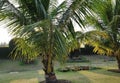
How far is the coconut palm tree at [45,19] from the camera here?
7789mm

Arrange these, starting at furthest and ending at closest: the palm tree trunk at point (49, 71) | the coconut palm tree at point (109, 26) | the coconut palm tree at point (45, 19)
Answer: the coconut palm tree at point (109, 26), the palm tree trunk at point (49, 71), the coconut palm tree at point (45, 19)

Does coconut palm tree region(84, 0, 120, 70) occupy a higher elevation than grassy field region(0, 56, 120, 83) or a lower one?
higher

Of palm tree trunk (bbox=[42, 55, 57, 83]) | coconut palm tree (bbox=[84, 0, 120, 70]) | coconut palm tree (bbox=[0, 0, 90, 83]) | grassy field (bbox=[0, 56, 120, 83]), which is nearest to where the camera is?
coconut palm tree (bbox=[0, 0, 90, 83])

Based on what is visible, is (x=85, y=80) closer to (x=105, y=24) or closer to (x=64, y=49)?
(x=64, y=49)

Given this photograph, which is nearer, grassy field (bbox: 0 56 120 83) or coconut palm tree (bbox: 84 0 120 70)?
grassy field (bbox: 0 56 120 83)

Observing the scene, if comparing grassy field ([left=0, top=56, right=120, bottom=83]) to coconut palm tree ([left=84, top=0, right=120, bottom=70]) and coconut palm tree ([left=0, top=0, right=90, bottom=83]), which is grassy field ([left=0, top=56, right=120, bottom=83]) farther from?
coconut palm tree ([left=0, top=0, right=90, bottom=83])

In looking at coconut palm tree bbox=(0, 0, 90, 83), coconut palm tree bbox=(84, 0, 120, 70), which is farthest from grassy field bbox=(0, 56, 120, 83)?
coconut palm tree bbox=(0, 0, 90, 83)

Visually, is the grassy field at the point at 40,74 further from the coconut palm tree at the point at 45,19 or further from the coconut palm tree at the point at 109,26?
the coconut palm tree at the point at 45,19

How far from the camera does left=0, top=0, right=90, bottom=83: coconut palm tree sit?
7.79 meters

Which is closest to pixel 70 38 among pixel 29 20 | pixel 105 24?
pixel 29 20

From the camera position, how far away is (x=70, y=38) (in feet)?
29.2

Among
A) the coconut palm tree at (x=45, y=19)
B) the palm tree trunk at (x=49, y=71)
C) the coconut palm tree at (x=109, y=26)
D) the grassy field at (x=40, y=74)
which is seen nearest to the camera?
the coconut palm tree at (x=45, y=19)

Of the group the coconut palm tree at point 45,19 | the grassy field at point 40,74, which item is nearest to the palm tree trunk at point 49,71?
the coconut palm tree at point 45,19

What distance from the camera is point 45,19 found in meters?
7.59
